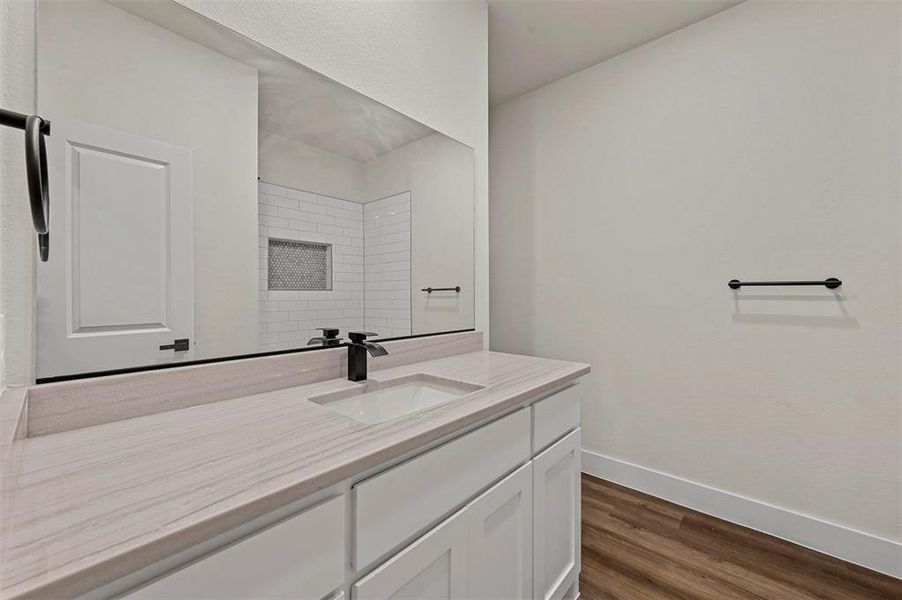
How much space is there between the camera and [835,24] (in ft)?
5.48

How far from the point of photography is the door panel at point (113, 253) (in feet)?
2.59

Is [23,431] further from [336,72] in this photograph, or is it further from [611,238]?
[611,238]

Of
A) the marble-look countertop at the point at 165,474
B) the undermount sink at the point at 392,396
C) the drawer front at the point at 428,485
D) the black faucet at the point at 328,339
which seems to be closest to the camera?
the marble-look countertop at the point at 165,474

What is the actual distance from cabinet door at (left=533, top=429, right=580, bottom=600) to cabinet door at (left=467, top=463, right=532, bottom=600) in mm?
51

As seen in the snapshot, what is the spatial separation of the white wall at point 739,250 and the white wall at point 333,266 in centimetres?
160

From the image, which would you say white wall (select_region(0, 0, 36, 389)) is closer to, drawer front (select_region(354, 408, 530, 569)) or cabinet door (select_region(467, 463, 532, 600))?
drawer front (select_region(354, 408, 530, 569))

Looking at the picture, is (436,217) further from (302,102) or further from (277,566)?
(277,566)

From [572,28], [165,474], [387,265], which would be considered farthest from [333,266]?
[572,28]

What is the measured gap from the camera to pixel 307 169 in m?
1.28

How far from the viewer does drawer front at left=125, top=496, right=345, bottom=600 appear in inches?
18.3

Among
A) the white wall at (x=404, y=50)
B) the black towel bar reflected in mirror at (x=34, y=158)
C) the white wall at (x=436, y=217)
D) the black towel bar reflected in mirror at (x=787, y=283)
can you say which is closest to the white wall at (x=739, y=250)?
the black towel bar reflected in mirror at (x=787, y=283)

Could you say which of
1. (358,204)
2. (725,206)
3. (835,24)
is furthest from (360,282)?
(835,24)

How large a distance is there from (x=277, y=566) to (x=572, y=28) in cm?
256

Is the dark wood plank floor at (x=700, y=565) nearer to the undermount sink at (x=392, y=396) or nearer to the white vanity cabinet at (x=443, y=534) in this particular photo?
the white vanity cabinet at (x=443, y=534)
